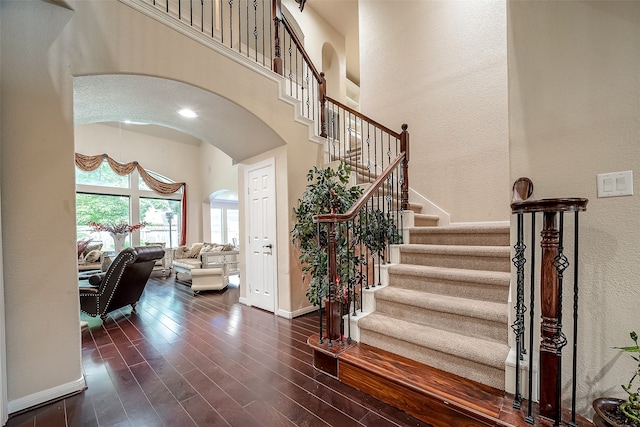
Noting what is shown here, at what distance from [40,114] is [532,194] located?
126 inches

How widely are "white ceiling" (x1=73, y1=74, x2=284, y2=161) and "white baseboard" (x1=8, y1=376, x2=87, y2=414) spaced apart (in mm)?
2296

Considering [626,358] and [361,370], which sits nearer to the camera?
Result: [626,358]

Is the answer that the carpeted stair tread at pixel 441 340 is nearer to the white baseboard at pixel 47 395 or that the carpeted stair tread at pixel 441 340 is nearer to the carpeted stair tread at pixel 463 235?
the carpeted stair tread at pixel 463 235

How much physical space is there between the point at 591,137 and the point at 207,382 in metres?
2.86

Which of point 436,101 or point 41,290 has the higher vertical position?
point 436,101

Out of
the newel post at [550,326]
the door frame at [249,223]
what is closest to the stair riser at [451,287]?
the newel post at [550,326]

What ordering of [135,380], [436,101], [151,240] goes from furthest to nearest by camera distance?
1. [151,240]
2. [436,101]
3. [135,380]

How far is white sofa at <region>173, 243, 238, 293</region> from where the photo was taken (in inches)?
193

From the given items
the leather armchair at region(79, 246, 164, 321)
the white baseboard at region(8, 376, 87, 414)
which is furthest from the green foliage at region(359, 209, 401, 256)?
the leather armchair at region(79, 246, 164, 321)

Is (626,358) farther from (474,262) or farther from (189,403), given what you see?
(189,403)

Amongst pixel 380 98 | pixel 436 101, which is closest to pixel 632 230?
pixel 436 101

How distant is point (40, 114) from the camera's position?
1.87 m

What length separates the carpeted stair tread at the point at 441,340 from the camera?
1.64 meters

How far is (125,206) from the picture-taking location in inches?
297
